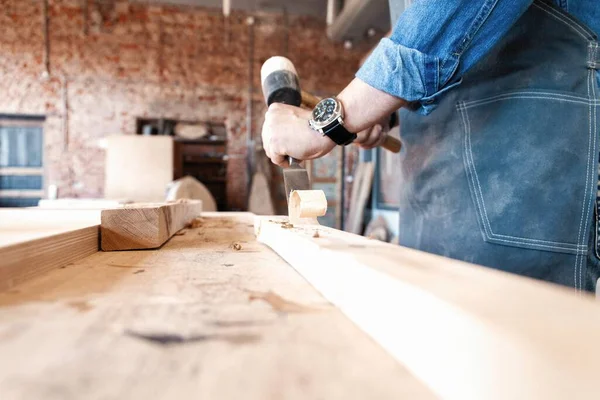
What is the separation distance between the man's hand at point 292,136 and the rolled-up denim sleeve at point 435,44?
0.22 m

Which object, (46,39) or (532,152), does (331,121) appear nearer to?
(532,152)

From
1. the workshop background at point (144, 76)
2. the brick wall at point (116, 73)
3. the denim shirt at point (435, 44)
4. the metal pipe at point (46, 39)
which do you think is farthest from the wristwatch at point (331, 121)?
the metal pipe at point (46, 39)

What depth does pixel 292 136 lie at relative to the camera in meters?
1.01

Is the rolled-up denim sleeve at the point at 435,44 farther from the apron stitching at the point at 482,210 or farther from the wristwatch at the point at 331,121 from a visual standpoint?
the apron stitching at the point at 482,210

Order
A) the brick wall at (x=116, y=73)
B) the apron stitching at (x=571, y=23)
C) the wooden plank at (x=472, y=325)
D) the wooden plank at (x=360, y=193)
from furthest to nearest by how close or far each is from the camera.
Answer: the brick wall at (x=116, y=73), the wooden plank at (x=360, y=193), the apron stitching at (x=571, y=23), the wooden plank at (x=472, y=325)

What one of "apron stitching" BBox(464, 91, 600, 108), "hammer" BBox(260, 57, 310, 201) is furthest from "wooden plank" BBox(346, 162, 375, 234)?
"apron stitching" BBox(464, 91, 600, 108)

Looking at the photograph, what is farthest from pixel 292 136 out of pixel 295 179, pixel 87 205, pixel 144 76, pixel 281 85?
pixel 144 76

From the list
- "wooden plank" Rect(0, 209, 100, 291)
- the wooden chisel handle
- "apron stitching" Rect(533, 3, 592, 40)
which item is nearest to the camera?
"wooden plank" Rect(0, 209, 100, 291)

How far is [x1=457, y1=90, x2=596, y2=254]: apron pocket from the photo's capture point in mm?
888

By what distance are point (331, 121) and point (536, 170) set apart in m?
0.53

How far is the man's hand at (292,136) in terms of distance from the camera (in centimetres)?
98

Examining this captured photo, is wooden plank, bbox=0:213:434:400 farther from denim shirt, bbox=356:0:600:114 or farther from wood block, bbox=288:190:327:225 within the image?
denim shirt, bbox=356:0:600:114

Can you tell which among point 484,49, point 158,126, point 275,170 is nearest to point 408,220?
point 484,49

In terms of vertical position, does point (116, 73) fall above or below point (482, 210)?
above
